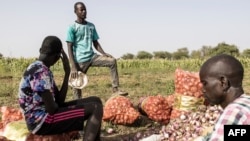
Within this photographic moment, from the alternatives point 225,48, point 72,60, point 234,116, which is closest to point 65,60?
point 72,60

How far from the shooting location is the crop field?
1095cm

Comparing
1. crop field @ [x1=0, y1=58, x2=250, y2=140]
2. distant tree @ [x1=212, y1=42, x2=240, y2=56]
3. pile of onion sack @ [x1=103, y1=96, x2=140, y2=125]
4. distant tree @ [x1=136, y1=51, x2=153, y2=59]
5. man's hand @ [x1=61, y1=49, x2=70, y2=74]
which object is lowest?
distant tree @ [x1=136, y1=51, x2=153, y2=59]

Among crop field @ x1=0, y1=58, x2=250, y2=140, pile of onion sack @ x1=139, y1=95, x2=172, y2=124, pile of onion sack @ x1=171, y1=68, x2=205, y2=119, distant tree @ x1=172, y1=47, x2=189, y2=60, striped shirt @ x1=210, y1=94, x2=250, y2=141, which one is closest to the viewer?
striped shirt @ x1=210, y1=94, x2=250, y2=141

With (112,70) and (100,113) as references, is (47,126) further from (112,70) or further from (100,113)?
(112,70)

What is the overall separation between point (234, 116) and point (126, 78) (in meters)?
15.6

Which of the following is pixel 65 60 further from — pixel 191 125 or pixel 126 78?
pixel 126 78

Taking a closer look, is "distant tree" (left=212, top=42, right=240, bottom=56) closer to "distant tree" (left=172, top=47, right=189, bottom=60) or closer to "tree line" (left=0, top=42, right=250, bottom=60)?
"tree line" (left=0, top=42, right=250, bottom=60)

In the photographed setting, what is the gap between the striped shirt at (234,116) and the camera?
2.40 metres

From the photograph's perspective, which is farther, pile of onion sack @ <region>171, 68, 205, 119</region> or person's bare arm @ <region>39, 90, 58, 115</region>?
pile of onion sack @ <region>171, 68, 205, 119</region>

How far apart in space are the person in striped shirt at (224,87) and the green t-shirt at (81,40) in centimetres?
440

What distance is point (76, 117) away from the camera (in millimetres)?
4781

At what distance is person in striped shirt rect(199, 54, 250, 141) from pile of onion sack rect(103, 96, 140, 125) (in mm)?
3860

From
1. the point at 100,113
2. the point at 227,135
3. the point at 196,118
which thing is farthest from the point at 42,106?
the point at 227,135

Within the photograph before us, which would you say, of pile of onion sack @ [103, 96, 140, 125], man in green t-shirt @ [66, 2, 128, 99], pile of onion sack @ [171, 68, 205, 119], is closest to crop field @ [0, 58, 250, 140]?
pile of onion sack @ [103, 96, 140, 125]
